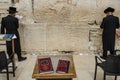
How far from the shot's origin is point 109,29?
638 centimetres

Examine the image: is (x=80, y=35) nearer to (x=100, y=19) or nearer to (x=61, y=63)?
(x=100, y=19)

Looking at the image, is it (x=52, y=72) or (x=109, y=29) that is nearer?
(x=52, y=72)

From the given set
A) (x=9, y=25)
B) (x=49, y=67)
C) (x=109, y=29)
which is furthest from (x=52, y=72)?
(x=109, y=29)

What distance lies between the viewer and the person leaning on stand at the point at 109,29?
20.7 ft

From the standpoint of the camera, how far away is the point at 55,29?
6.98 meters

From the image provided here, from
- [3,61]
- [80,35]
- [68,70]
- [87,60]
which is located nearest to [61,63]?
[68,70]

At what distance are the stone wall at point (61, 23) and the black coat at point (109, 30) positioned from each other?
49 cm

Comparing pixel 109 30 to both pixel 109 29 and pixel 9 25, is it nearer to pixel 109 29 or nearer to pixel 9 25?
pixel 109 29

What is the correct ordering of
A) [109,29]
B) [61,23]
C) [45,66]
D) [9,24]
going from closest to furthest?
[45,66]
[9,24]
[109,29]
[61,23]

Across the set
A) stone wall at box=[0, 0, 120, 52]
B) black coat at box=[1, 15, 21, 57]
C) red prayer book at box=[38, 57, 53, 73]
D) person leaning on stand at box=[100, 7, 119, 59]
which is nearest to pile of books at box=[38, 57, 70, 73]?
red prayer book at box=[38, 57, 53, 73]

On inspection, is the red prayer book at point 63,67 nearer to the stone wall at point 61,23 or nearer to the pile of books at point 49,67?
the pile of books at point 49,67

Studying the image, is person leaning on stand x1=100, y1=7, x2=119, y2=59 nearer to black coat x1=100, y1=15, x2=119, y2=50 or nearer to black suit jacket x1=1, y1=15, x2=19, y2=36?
black coat x1=100, y1=15, x2=119, y2=50

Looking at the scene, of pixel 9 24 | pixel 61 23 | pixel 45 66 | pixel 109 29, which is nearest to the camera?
pixel 45 66

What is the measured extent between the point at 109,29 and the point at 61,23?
1377 mm
